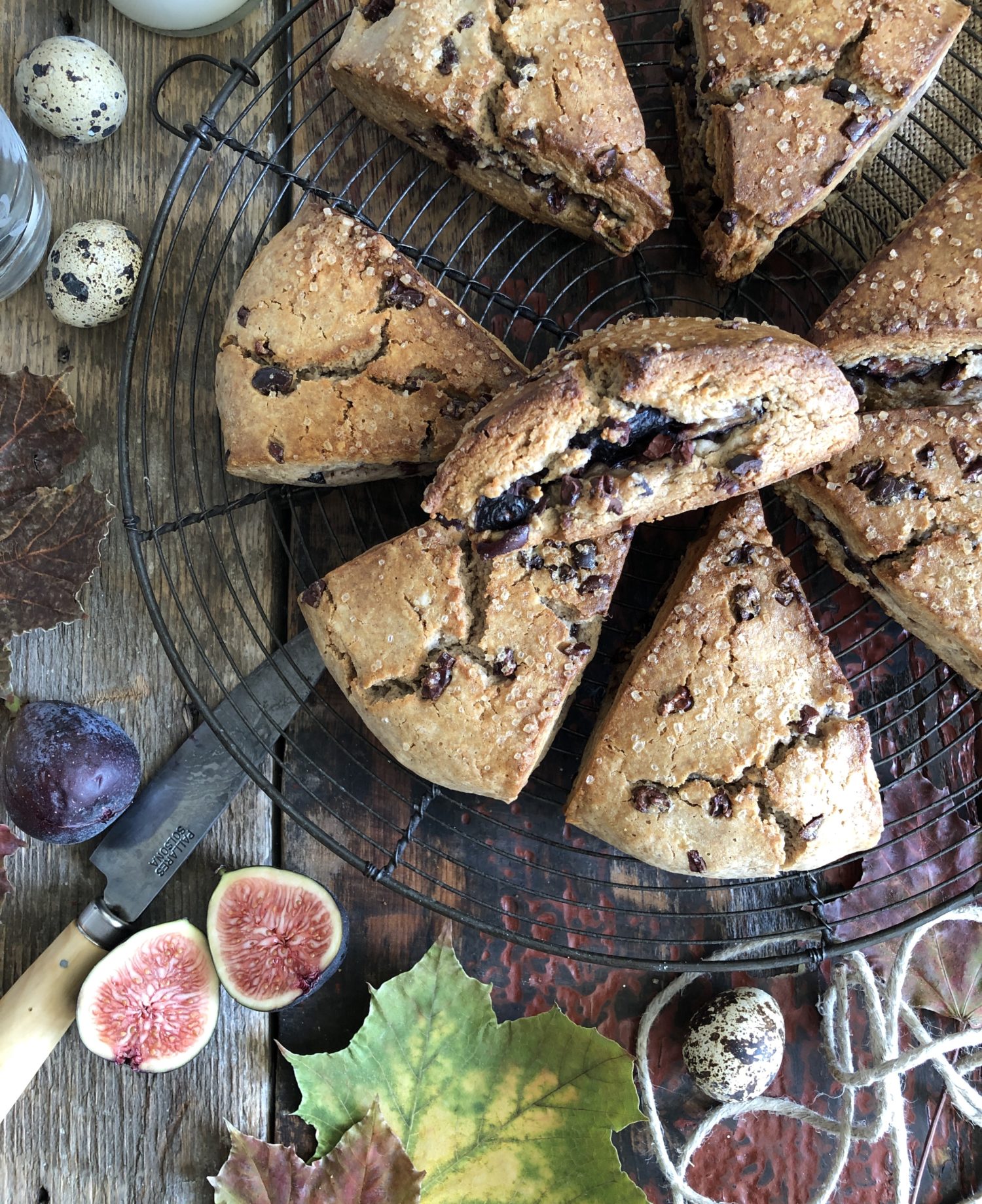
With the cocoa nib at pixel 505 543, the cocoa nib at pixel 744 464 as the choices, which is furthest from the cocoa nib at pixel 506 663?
the cocoa nib at pixel 744 464

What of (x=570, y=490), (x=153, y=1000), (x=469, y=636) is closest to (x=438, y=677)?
(x=469, y=636)

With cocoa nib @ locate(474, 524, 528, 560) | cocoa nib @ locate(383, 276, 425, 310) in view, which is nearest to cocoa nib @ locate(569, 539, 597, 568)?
cocoa nib @ locate(474, 524, 528, 560)

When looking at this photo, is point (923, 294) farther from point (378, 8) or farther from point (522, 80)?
point (378, 8)

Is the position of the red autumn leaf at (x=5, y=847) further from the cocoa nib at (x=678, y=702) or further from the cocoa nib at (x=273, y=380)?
the cocoa nib at (x=678, y=702)

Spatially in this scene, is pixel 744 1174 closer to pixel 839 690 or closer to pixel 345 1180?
pixel 345 1180

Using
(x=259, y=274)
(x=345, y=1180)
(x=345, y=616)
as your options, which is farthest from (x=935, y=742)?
(x=259, y=274)

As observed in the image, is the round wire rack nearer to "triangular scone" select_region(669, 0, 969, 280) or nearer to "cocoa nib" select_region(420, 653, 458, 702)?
"triangular scone" select_region(669, 0, 969, 280)
